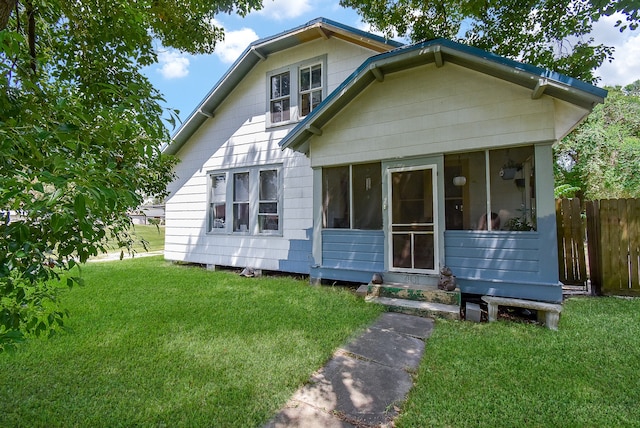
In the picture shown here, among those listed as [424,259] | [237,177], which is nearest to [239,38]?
[237,177]

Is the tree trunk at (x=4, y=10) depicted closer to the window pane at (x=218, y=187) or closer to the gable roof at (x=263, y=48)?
the gable roof at (x=263, y=48)

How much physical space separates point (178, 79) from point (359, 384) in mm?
9908

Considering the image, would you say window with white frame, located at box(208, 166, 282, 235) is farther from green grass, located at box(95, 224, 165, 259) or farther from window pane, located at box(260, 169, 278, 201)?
green grass, located at box(95, 224, 165, 259)

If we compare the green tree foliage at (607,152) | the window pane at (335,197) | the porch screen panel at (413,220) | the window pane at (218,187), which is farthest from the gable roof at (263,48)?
the green tree foliage at (607,152)

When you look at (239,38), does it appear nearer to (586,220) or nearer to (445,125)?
(445,125)

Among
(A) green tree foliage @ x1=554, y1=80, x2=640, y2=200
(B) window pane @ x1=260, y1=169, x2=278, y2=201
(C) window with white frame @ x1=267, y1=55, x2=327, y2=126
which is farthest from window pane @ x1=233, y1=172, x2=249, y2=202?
(A) green tree foliage @ x1=554, y1=80, x2=640, y2=200

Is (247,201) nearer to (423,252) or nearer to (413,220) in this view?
(413,220)

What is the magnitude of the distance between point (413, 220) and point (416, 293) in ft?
4.60

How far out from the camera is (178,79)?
9391 millimetres

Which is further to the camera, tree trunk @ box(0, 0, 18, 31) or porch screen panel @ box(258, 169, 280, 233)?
porch screen panel @ box(258, 169, 280, 233)

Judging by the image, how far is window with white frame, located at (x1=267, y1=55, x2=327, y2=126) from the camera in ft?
26.2

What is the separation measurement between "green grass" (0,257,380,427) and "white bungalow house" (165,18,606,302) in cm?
168

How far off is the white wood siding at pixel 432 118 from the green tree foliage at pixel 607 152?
40.4 ft

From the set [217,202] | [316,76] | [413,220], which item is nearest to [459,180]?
[413,220]
